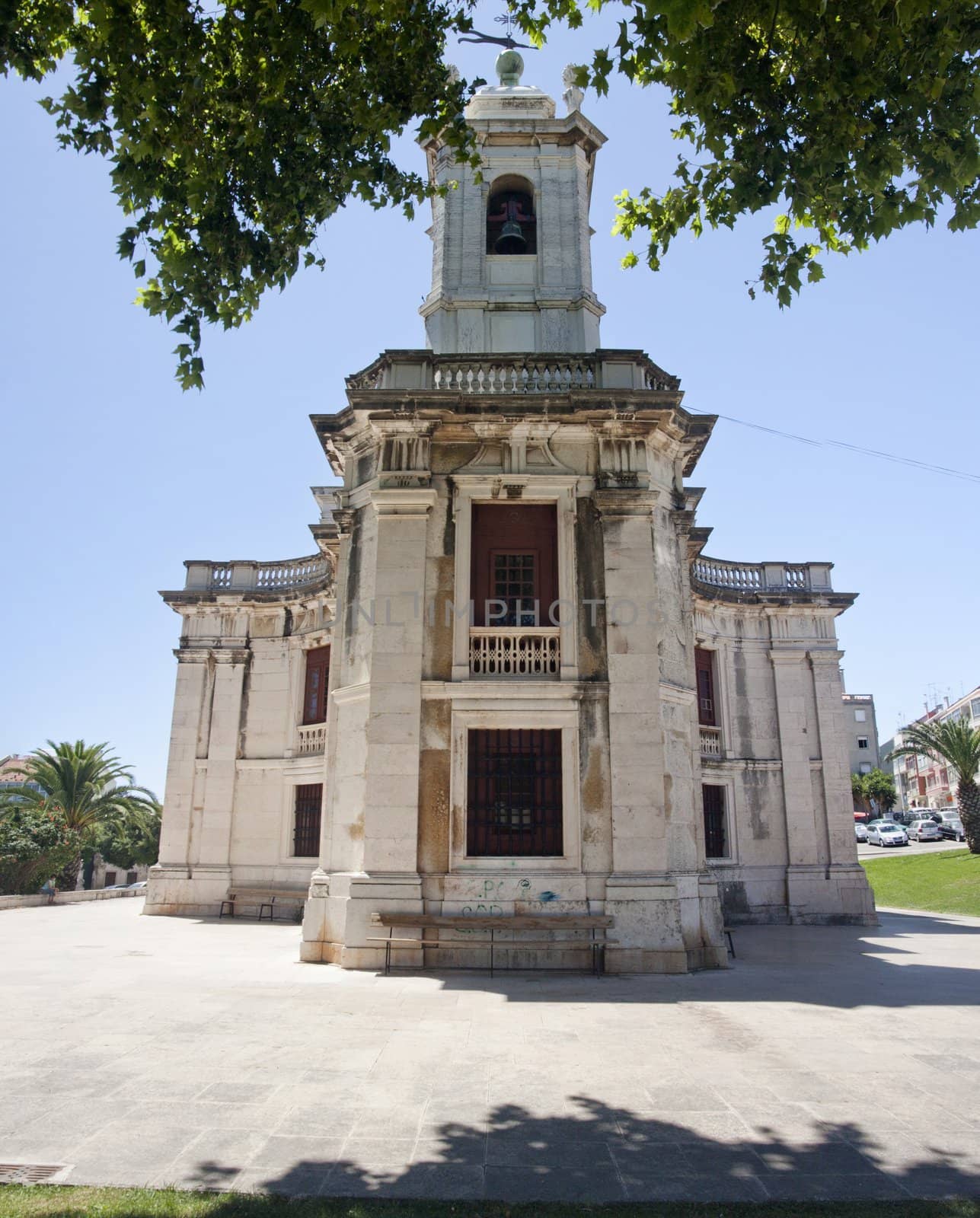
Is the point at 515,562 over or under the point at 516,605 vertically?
over

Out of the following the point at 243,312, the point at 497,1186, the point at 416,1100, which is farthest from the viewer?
the point at 243,312

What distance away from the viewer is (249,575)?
27.3 meters

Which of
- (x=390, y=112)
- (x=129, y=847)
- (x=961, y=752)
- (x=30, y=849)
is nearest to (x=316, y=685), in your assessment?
(x=30, y=849)

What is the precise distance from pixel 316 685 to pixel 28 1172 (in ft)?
67.1

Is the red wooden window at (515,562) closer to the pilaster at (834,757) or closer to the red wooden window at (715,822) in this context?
the red wooden window at (715,822)

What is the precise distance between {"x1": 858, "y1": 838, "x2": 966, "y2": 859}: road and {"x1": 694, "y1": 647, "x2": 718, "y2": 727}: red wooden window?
26.0 meters

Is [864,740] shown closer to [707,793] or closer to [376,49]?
[707,793]

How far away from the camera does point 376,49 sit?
26.8 feet

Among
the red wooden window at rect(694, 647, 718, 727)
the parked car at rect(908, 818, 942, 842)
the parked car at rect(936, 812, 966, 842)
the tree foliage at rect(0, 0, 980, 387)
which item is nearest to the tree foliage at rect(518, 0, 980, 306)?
the tree foliage at rect(0, 0, 980, 387)

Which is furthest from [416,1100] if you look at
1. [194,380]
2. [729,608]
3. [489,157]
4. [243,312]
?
[729,608]

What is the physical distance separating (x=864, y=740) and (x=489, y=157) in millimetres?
96119

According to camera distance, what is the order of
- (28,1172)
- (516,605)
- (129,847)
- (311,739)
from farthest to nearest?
1. (129,847)
2. (311,739)
3. (516,605)
4. (28,1172)

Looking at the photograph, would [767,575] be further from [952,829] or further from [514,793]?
[952,829]

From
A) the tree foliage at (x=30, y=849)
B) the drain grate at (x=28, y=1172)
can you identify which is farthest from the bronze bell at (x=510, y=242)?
the tree foliage at (x=30, y=849)
